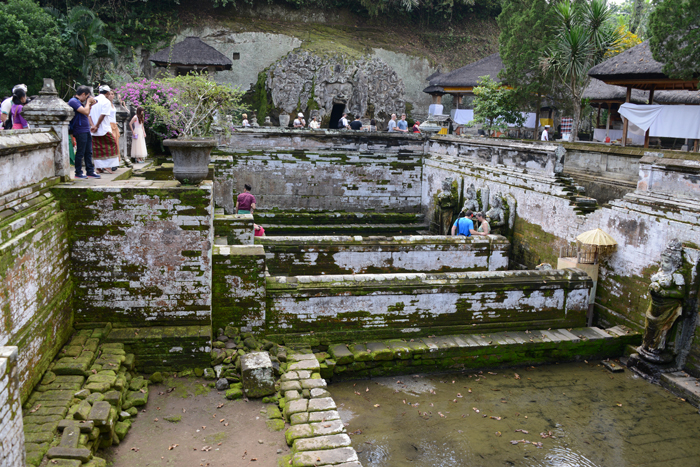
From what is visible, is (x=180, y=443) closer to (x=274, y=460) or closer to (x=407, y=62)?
(x=274, y=460)

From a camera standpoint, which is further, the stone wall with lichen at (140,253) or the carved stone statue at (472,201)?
the carved stone statue at (472,201)

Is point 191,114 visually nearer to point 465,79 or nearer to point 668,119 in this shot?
point 668,119

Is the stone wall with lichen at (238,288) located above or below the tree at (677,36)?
below

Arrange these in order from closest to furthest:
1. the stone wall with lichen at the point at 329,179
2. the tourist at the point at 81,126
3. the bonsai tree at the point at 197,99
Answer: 1. the tourist at the point at 81,126
2. the bonsai tree at the point at 197,99
3. the stone wall with lichen at the point at 329,179

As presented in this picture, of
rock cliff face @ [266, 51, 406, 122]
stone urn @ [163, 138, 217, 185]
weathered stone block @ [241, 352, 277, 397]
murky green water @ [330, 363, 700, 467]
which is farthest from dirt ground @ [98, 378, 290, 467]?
rock cliff face @ [266, 51, 406, 122]

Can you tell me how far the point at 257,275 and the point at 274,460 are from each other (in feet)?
8.72

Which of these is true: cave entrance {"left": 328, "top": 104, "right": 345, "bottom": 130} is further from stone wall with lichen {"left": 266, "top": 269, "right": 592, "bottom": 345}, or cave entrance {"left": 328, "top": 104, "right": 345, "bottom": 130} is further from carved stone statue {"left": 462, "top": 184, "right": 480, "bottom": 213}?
stone wall with lichen {"left": 266, "top": 269, "right": 592, "bottom": 345}

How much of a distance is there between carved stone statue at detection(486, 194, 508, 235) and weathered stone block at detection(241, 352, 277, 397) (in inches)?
268

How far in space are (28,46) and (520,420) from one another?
2207 cm

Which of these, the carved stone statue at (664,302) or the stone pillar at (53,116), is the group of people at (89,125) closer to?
the stone pillar at (53,116)

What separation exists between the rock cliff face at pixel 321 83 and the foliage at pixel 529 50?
6.43 metres

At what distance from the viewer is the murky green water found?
5383 millimetres

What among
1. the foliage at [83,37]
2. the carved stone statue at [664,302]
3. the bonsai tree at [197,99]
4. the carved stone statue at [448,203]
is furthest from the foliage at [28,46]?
the carved stone statue at [664,302]

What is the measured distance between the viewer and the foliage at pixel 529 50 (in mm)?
16016
